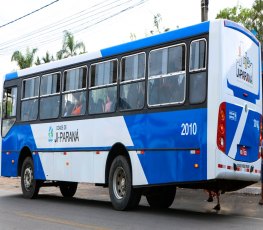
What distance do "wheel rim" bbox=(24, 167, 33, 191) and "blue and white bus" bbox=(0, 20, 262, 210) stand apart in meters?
0.31

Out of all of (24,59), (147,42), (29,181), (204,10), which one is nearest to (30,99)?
(29,181)

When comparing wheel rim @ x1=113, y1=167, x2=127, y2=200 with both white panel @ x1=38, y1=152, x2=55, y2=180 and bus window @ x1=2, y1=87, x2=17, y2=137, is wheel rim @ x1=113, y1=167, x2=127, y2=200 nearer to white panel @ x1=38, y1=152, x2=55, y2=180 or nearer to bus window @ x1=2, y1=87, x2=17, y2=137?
white panel @ x1=38, y1=152, x2=55, y2=180

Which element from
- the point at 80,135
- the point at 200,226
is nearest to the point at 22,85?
the point at 80,135

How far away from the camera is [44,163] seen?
14.2 m

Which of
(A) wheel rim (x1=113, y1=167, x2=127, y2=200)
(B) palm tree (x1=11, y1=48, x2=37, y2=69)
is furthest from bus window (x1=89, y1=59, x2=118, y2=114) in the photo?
(B) palm tree (x1=11, y1=48, x2=37, y2=69)

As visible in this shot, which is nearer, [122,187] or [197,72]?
[197,72]

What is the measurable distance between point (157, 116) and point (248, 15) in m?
21.4

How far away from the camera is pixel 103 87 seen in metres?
12.3

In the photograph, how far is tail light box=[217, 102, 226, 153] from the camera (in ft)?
31.2

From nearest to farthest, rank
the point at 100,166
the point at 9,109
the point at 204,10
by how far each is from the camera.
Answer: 1. the point at 100,166
2. the point at 9,109
3. the point at 204,10

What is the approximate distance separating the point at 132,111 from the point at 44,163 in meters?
3.91

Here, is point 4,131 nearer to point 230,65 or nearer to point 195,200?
point 195,200

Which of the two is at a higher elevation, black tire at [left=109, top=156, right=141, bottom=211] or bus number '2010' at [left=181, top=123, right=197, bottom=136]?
bus number '2010' at [left=181, top=123, right=197, bottom=136]

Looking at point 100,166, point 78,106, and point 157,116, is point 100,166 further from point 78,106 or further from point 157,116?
point 157,116
